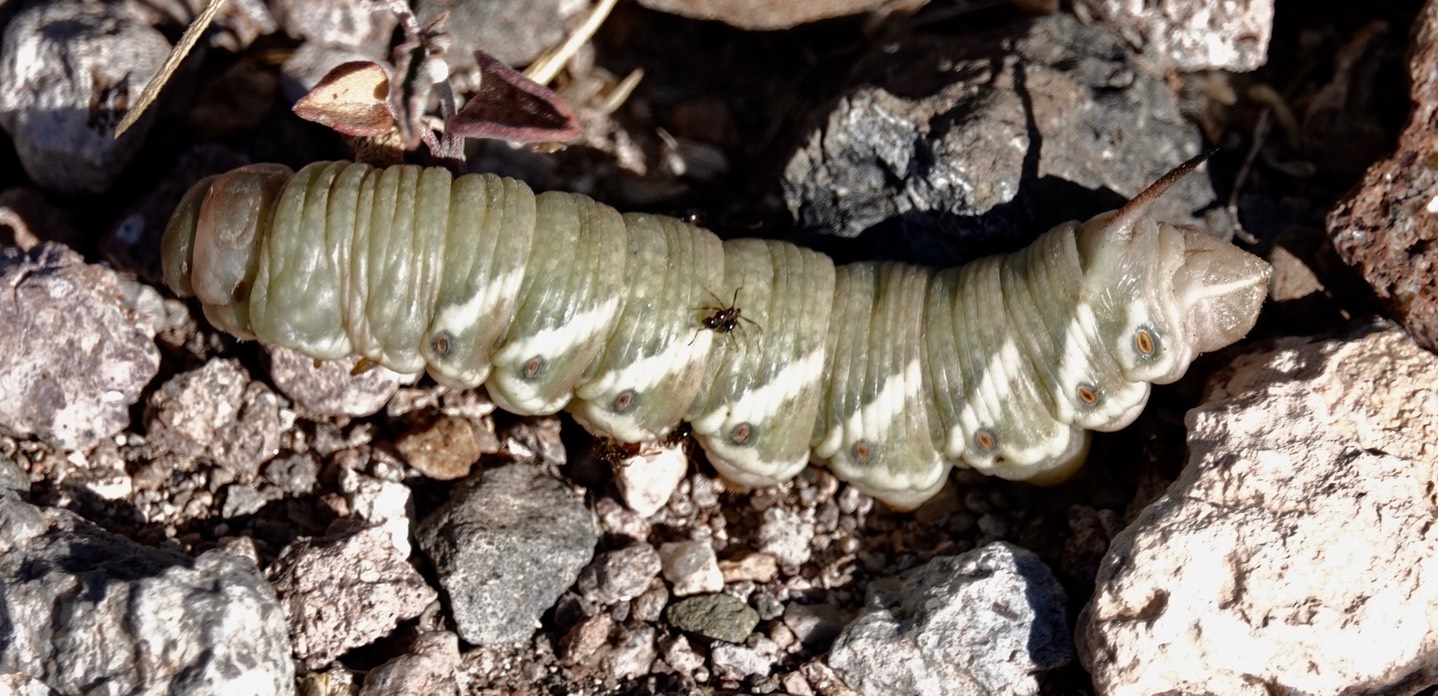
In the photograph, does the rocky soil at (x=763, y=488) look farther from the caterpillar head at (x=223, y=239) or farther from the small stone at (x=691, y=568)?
the caterpillar head at (x=223, y=239)

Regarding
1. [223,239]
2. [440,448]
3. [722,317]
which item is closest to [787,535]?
[722,317]

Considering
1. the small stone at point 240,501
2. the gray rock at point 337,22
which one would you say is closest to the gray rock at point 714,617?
the small stone at point 240,501

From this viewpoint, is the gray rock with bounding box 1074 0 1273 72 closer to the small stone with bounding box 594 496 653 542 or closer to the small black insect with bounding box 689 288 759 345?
the small black insect with bounding box 689 288 759 345

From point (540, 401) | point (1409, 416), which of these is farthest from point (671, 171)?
point (1409, 416)

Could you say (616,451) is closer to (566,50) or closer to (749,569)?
(749,569)

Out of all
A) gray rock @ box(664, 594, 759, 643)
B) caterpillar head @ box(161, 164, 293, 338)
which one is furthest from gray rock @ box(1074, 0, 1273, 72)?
caterpillar head @ box(161, 164, 293, 338)

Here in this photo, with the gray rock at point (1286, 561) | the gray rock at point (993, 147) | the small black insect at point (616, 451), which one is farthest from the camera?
the gray rock at point (993, 147)
